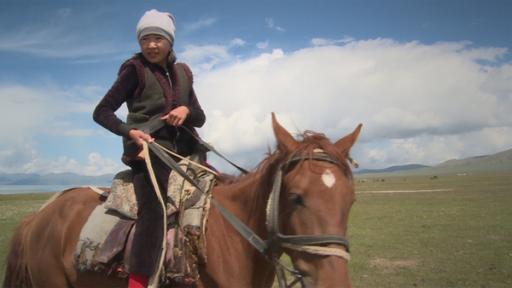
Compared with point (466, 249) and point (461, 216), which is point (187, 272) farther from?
point (461, 216)

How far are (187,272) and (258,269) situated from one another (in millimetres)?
628

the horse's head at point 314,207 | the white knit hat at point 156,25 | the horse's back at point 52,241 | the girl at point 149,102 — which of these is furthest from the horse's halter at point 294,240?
the horse's back at point 52,241

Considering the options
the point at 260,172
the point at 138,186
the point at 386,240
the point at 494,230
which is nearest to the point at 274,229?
the point at 260,172

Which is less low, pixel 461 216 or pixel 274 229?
pixel 274 229

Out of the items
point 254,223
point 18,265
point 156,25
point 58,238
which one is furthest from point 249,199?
point 18,265

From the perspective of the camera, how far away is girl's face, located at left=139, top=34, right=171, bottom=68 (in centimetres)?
391

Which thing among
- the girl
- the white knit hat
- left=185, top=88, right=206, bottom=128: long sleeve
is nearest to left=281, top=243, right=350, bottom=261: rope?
the girl

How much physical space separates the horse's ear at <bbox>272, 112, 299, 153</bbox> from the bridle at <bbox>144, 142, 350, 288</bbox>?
125 mm

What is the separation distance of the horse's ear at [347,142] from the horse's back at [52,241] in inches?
107

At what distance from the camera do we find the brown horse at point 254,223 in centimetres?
281

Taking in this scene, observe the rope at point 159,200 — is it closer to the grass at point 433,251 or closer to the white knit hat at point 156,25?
the white knit hat at point 156,25

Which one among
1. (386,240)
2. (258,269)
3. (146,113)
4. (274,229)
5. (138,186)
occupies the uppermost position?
(146,113)

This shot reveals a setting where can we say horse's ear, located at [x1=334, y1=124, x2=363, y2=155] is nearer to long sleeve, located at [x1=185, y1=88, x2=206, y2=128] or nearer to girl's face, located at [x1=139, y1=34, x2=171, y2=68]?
long sleeve, located at [x1=185, y1=88, x2=206, y2=128]

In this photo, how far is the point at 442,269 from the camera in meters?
12.7
